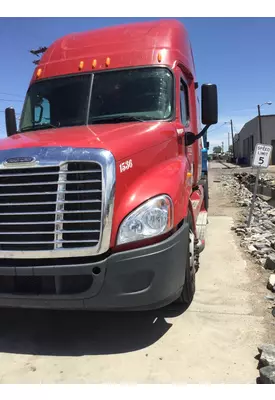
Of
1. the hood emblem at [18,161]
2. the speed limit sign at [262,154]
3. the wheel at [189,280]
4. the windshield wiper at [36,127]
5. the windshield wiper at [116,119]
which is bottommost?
the wheel at [189,280]

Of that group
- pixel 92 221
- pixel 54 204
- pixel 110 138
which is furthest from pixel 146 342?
pixel 110 138

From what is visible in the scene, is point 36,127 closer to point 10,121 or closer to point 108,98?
point 108,98

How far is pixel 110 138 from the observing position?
3.77 meters

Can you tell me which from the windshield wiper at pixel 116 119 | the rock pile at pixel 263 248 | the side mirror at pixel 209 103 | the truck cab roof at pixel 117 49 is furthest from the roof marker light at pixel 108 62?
the rock pile at pixel 263 248

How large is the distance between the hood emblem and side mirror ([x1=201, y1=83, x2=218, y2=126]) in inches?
95.8

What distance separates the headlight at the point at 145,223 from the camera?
343 centimetres

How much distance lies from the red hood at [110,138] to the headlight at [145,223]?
534 millimetres

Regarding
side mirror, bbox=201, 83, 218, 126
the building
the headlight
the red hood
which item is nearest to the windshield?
the red hood

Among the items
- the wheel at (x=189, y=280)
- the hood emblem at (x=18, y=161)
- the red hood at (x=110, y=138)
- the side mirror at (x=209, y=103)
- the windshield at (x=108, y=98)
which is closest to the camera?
the hood emblem at (x=18, y=161)

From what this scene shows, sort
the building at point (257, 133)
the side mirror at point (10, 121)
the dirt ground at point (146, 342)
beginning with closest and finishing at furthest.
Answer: the dirt ground at point (146, 342), the side mirror at point (10, 121), the building at point (257, 133)

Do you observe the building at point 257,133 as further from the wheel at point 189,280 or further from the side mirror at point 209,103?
the wheel at point 189,280

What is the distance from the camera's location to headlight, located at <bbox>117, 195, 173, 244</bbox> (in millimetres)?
3430

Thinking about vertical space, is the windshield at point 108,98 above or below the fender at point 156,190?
above

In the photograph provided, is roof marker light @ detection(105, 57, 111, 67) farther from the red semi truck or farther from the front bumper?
the front bumper
